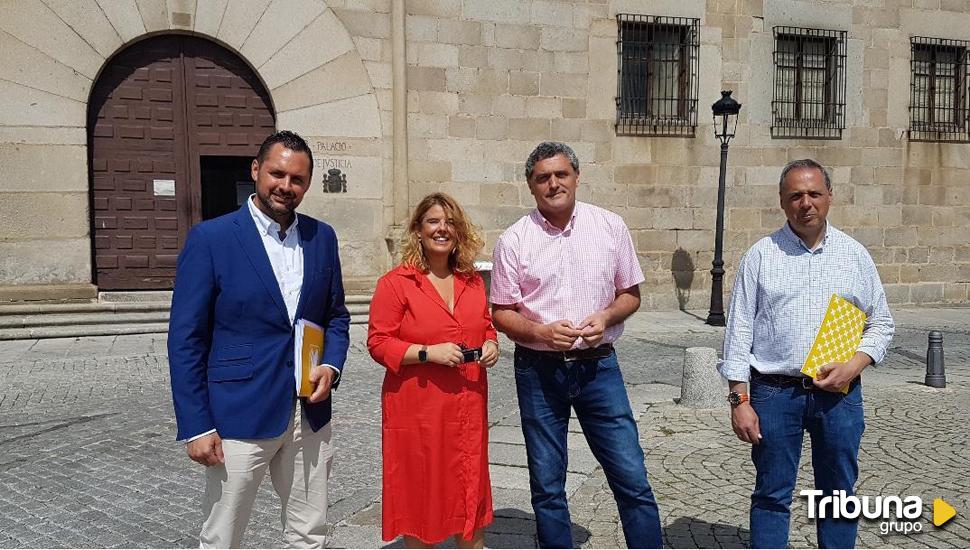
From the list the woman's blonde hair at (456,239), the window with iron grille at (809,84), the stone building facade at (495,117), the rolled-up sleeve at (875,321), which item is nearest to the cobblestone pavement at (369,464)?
the rolled-up sleeve at (875,321)

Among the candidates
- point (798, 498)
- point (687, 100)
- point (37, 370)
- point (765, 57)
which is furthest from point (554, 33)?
point (798, 498)

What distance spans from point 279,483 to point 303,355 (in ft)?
1.80

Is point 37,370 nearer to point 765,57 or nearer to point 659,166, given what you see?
point 659,166

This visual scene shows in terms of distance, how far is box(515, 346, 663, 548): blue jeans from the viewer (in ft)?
10.6

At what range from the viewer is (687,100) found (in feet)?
44.3

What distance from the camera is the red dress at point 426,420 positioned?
10.7 ft

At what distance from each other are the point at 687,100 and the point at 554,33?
2.75 metres

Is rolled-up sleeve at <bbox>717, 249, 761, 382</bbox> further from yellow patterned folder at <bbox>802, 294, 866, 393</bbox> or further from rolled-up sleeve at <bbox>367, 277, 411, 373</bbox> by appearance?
rolled-up sleeve at <bbox>367, 277, 411, 373</bbox>

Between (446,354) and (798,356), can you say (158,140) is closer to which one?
(446,354)

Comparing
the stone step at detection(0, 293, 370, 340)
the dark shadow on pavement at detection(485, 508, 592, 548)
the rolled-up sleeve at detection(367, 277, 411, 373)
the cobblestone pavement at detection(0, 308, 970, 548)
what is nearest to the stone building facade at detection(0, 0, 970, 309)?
the stone step at detection(0, 293, 370, 340)

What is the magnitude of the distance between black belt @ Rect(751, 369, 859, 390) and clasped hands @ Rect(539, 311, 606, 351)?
2.29ft

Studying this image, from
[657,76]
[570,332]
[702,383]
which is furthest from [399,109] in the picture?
[570,332]

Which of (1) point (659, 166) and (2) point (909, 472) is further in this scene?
(1) point (659, 166)

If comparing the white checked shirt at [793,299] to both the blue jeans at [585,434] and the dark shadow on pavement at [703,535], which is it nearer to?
the blue jeans at [585,434]
